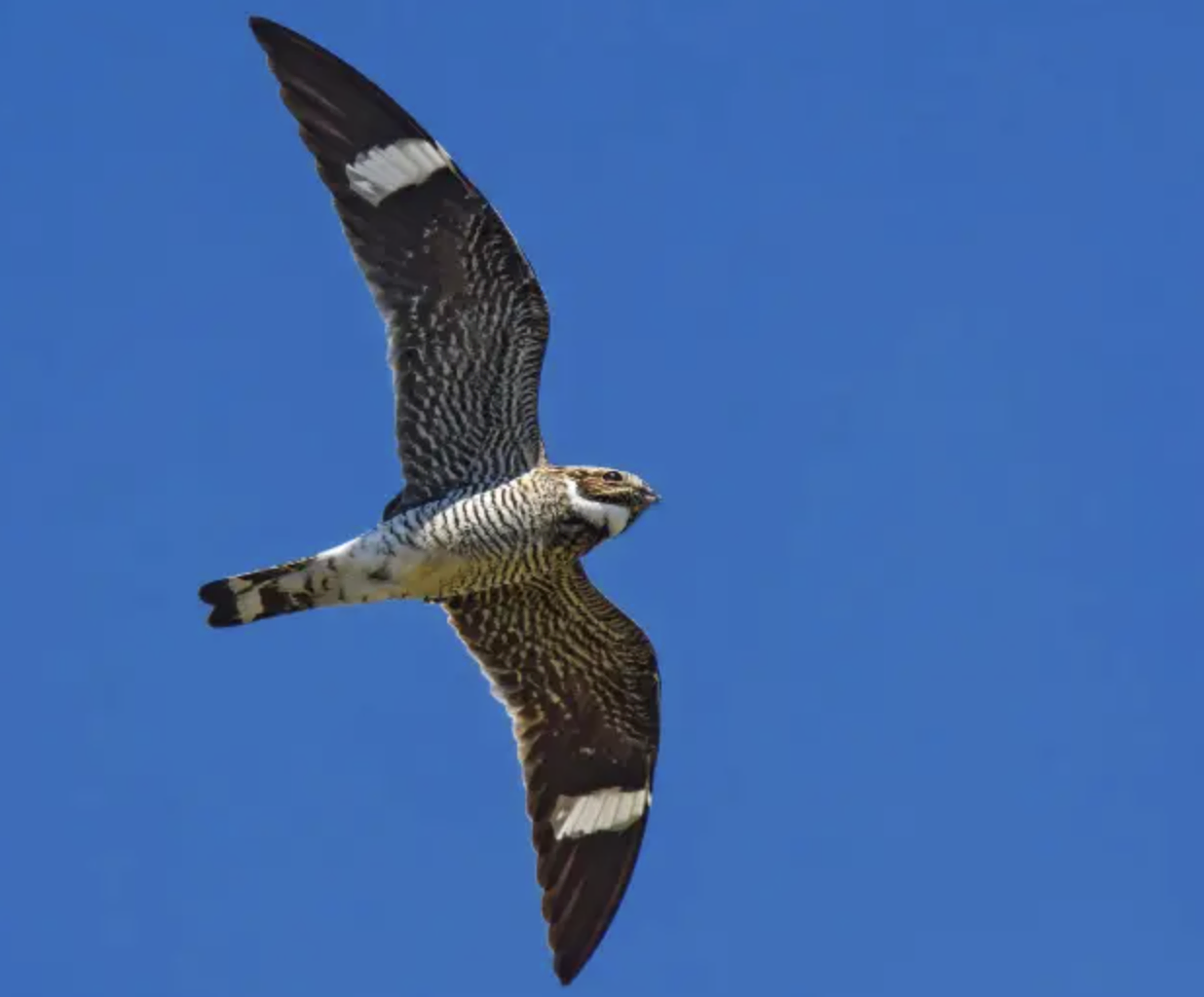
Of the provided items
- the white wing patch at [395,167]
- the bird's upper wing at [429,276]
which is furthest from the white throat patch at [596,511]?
the white wing patch at [395,167]

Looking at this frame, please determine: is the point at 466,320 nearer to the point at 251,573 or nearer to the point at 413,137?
the point at 413,137

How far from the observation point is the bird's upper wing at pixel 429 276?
39.0 ft

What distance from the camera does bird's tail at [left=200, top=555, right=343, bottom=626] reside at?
11547 mm

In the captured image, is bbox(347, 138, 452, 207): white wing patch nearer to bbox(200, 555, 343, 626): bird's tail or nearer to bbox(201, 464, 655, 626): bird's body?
bbox(201, 464, 655, 626): bird's body

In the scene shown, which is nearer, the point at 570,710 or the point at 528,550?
the point at 528,550

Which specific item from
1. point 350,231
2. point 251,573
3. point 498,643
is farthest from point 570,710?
point 350,231

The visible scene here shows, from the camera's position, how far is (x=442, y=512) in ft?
38.9

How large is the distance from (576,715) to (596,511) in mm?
1431

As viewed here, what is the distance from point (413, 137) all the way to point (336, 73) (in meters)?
0.57

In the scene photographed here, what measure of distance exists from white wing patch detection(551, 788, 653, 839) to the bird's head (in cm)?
163

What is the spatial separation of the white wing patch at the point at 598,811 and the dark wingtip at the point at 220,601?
7.44 feet

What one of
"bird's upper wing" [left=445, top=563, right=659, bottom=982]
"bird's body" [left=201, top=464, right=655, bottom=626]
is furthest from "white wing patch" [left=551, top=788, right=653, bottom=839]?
"bird's body" [left=201, top=464, right=655, bottom=626]

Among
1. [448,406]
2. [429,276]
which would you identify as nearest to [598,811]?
[448,406]

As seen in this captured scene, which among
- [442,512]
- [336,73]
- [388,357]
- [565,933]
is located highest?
[336,73]
